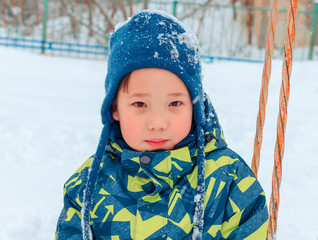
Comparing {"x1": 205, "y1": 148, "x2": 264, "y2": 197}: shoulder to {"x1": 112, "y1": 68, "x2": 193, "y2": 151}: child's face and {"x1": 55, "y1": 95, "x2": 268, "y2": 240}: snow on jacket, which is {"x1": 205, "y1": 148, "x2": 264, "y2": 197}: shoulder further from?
{"x1": 112, "y1": 68, "x2": 193, "y2": 151}: child's face

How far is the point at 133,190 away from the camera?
142 cm

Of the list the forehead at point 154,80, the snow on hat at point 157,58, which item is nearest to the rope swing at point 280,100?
the snow on hat at point 157,58

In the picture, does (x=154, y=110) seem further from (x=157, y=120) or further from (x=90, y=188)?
(x=90, y=188)

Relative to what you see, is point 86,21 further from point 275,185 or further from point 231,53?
point 275,185

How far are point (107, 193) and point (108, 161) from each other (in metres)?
0.14

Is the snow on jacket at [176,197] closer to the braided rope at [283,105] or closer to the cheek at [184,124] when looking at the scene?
the cheek at [184,124]

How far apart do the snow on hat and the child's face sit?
0.03 m

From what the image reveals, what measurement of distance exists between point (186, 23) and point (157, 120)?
10.2 m

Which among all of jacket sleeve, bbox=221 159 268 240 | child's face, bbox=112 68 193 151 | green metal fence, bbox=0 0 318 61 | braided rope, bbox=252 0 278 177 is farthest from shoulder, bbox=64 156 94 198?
green metal fence, bbox=0 0 318 61

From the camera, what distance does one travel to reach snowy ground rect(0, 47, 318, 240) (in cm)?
247

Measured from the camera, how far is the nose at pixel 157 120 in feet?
4.30

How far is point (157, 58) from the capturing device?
132 cm

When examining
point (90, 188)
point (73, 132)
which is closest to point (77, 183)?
point (90, 188)

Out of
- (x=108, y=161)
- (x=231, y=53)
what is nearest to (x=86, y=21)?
(x=231, y=53)
